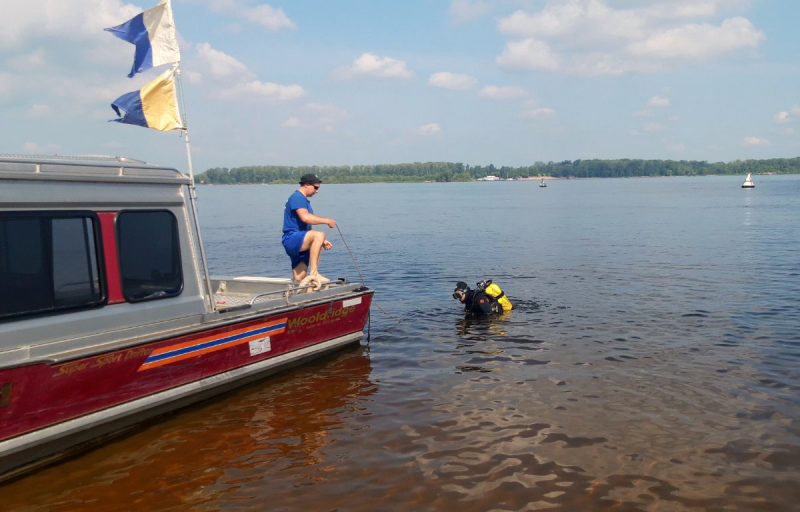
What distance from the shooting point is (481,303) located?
12.6 meters

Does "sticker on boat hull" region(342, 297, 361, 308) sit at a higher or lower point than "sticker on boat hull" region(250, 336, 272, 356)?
higher

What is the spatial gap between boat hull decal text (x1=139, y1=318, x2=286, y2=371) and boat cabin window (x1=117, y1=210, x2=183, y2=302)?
2.23 ft

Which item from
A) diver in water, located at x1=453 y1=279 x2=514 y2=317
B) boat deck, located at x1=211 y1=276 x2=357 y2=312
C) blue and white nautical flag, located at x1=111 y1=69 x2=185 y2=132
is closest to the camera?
blue and white nautical flag, located at x1=111 y1=69 x2=185 y2=132

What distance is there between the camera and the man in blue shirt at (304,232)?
9.51m

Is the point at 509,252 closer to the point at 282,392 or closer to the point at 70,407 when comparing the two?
the point at 282,392

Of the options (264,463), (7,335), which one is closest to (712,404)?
(264,463)

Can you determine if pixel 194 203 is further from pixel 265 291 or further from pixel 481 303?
pixel 481 303

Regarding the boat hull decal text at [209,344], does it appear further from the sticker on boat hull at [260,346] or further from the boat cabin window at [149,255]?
the boat cabin window at [149,255]

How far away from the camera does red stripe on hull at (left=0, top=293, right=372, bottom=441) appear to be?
5676mm

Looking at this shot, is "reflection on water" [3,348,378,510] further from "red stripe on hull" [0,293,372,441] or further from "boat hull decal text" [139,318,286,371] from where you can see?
"boat hull decal text" [139,318,286,371]

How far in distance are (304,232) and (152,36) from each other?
3.46m

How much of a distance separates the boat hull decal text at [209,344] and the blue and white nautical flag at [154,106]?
2.91 meters

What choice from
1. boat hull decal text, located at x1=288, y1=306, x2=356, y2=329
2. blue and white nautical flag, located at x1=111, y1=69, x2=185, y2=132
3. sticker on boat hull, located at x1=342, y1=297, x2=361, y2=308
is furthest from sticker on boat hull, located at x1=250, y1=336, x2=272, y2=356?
blue and white nautical flag, located at x1=111, y1=69, x2=185, y2=132

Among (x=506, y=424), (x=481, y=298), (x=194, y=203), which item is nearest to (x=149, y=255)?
(x=194, y=203)
